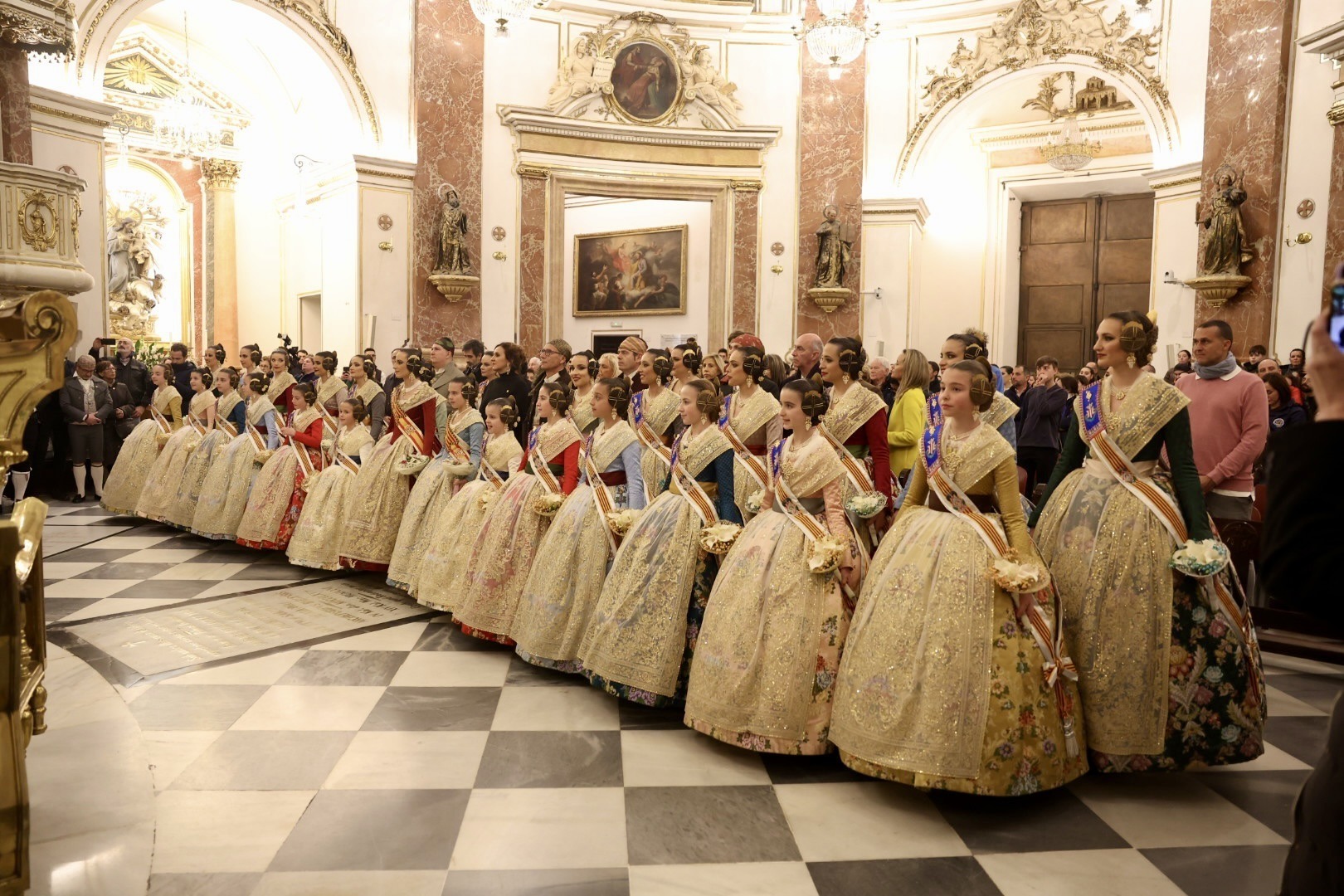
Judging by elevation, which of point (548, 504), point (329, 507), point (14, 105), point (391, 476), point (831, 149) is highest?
point (831, 149)

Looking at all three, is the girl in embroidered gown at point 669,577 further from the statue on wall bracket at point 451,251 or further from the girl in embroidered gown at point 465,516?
the statue on wall bracket at point 451,251

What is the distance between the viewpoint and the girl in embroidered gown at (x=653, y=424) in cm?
437

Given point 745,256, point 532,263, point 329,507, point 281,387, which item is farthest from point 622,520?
point 745,256

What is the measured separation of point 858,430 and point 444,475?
8.96 ft

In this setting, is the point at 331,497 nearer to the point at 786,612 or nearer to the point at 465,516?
the point at 465,516

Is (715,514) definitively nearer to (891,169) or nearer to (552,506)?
(552,506)

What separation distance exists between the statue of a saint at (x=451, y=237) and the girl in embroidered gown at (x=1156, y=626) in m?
9.90

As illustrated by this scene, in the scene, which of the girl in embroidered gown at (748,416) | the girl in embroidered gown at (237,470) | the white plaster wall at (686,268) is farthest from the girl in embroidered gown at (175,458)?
the white plaster wall at (686,268)

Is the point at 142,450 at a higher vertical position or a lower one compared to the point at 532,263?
lower

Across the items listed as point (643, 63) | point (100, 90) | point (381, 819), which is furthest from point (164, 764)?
point (643, 63)

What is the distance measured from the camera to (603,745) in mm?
3510

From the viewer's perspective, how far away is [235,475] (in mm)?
7145

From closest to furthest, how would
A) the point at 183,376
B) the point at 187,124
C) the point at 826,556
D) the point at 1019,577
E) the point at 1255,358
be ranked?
1. the point at 1019,577
2. the point at 826,556
3. the point at 1255,358
4. the point at 183,376
5. the point at 187,124

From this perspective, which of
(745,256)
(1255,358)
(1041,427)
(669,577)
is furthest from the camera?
(745,256)
